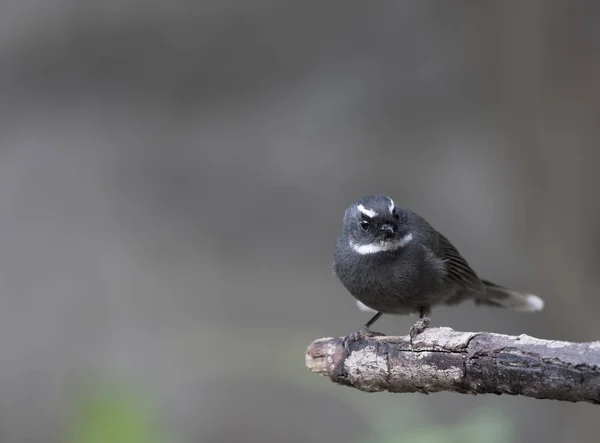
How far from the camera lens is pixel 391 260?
5.27 m

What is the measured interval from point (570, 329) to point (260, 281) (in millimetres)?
3852

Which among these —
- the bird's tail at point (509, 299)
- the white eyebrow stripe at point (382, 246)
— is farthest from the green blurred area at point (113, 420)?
the bird's tail at point (509, 299)

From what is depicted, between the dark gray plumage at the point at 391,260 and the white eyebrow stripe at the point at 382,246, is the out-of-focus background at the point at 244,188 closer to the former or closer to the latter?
the dark gray plumage at the point at 391,260

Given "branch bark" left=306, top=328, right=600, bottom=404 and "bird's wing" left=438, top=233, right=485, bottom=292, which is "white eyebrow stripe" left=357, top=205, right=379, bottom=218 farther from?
"branch bark" left=306, top=328, right=600, bottom=404

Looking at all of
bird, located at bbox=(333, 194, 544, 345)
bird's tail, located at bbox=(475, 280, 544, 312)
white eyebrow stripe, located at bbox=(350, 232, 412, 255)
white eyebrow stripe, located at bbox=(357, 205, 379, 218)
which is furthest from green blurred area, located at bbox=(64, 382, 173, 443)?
bird's tail, located at bbox=(475, 280, 544, 312)

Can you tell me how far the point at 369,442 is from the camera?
4.30 m

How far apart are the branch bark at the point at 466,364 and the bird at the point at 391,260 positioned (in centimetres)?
49

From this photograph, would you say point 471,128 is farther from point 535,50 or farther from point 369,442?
point 369,442

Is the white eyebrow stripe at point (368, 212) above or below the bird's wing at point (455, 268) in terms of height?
above

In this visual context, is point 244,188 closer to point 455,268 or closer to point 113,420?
point 455,268

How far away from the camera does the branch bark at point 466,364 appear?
306 centimetres

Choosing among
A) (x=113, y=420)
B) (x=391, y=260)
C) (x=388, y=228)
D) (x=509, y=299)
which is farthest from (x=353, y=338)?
(x=509, y=299)

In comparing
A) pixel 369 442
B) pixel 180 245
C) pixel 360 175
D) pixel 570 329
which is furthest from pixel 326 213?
pixel 369 442

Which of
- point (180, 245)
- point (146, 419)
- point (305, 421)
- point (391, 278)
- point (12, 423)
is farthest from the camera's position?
point (180, 245)
